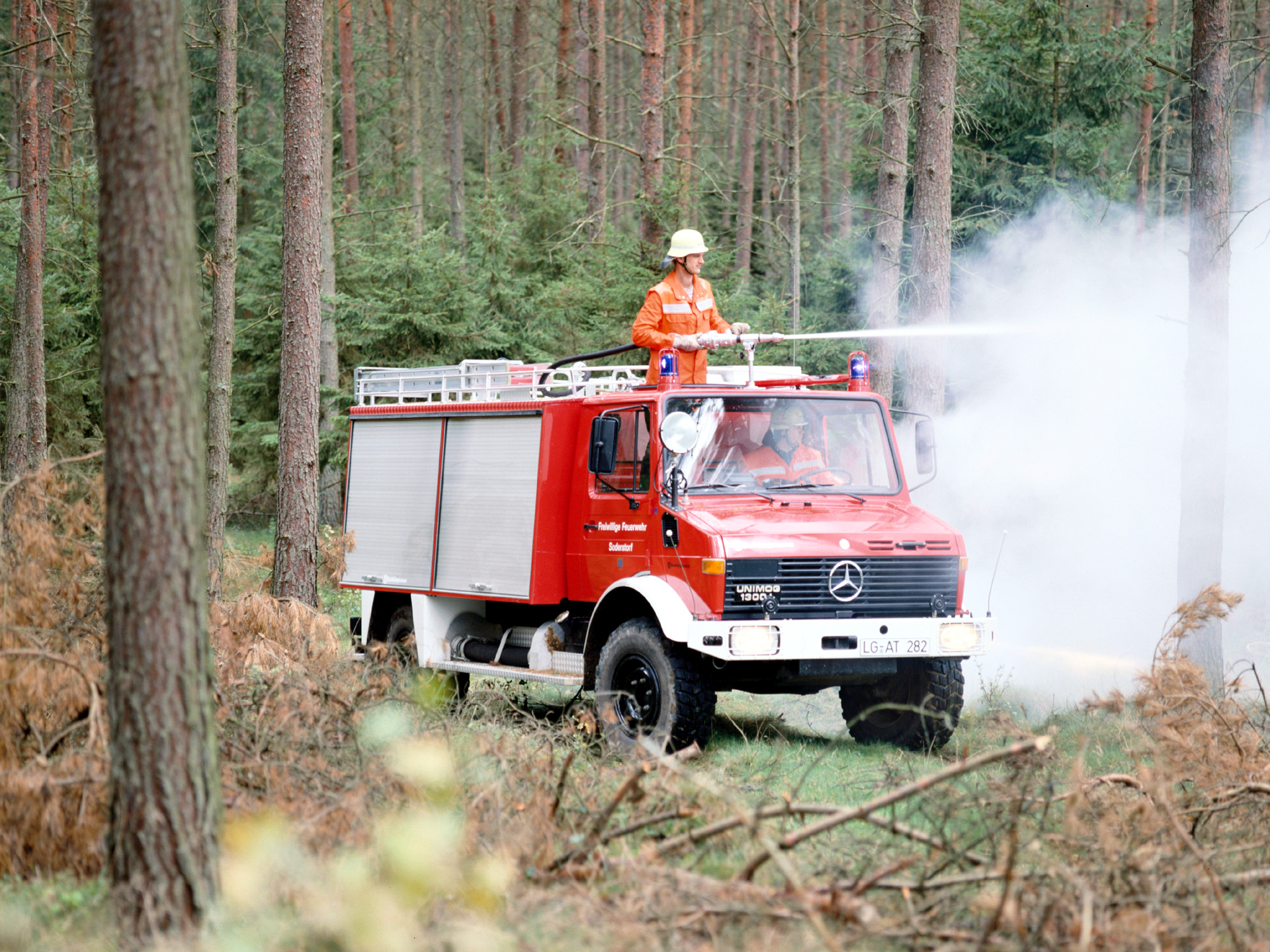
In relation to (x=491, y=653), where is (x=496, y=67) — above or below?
above

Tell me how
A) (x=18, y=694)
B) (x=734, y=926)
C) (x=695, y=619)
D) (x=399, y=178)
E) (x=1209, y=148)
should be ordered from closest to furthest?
(x=734, y=926), (x=18, y=694), (x=695, y=619), (x=1209, y=148), (x=399, y=178)

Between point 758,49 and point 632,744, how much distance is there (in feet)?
93.6

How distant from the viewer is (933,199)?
512 inches

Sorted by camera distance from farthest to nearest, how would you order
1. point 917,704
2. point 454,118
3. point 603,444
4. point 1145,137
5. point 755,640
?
point 454,118
point 1145,137
point 917,704
point 603,444
point 755,640

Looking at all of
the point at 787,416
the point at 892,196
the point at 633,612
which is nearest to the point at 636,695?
the point at 633,612

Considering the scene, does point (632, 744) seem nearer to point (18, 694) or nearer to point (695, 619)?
point (695, 619)

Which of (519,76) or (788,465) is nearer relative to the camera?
(788,465)

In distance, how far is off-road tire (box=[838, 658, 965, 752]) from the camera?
8.31 meters

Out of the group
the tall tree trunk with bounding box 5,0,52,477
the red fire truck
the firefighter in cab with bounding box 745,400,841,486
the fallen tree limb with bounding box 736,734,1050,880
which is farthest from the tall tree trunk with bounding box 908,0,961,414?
the tall tree trunk with bounding box 5,0,52,477

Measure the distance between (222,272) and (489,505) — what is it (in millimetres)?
6906

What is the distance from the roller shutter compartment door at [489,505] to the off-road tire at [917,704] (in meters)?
2.59

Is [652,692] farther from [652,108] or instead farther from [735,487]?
[652,108]

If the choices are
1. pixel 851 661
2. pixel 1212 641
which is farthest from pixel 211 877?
pixel 1212 641

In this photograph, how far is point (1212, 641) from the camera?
10469 millimetres
